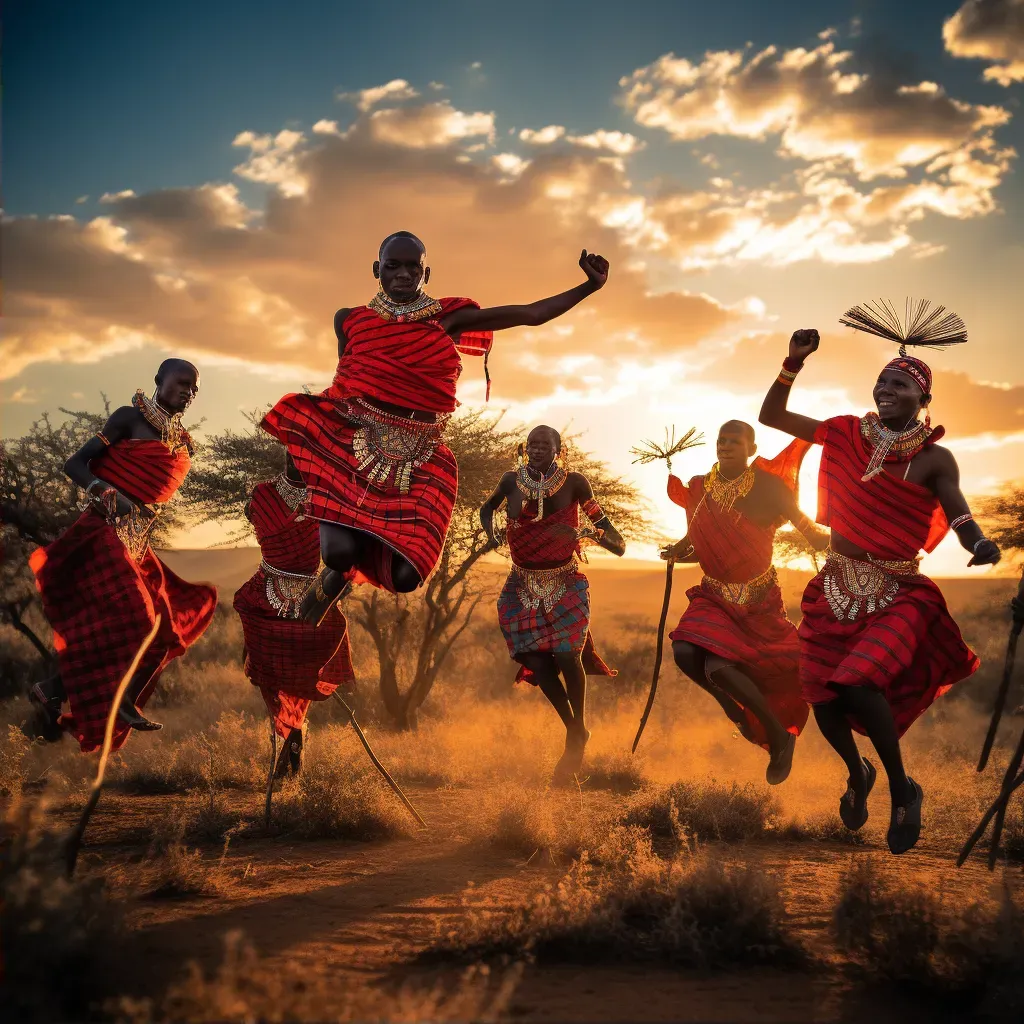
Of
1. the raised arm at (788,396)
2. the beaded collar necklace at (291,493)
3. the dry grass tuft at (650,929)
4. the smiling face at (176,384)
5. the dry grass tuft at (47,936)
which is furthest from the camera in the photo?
the beaded collar necklace at (291,493)

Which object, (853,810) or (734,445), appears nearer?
(853,810)

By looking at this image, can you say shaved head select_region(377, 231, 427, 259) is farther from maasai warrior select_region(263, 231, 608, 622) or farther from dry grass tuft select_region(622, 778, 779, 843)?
dry grass tuft select_region(622, 778, 779, 843)

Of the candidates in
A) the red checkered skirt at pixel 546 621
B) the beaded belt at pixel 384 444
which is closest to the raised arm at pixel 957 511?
the beaded belt at pixel 384 444

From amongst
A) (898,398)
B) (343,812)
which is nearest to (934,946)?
(898,398)

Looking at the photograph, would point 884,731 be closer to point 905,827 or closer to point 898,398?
point 905,827

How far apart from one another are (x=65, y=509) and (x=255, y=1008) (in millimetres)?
13523

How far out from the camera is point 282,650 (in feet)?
29.1

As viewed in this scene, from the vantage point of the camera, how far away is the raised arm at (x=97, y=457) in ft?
21.7

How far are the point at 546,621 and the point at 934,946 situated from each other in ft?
18.0

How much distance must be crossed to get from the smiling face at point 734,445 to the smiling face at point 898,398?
6.04ft

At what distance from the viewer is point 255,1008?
3191 mm

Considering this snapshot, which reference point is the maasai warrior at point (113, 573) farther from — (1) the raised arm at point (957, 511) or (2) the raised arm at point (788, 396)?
(1) the raised arm at point (957, 511)

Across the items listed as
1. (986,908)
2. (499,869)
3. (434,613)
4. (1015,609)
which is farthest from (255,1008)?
(434,613)

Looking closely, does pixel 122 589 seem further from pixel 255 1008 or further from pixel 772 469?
pixel 772 469
